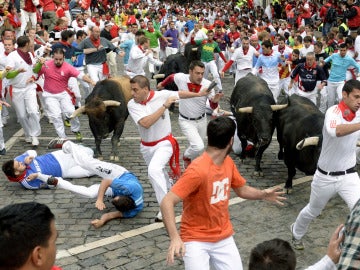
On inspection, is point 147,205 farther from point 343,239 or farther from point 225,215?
point 343,239

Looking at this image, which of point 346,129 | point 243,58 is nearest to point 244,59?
point 243,58

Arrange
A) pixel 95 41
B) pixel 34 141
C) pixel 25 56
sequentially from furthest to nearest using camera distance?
pixel 95 41 < pixel 34 141 < pixel 25 56

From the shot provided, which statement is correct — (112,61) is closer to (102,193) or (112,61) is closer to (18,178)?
(18,178)

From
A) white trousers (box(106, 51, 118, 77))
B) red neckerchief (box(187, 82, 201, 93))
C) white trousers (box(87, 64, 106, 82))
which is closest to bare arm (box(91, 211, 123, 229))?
red neckerchief (box(187, 82, 201, 93))

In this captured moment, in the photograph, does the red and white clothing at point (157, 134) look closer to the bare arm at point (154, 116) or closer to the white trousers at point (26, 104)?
the bare arm at point (154, 116)

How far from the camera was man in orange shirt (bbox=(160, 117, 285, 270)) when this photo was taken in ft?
14.8

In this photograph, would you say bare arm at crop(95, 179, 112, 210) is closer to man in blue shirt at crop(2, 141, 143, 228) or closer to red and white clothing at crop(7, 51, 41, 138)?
man in blue shirt at crop(2, 141, 143, 228)

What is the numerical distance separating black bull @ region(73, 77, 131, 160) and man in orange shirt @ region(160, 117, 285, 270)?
19.2 ft

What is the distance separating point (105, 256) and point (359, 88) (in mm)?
3917

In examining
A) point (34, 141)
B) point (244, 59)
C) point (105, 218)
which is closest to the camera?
point (105, 218)

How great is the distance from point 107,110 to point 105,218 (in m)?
3.46

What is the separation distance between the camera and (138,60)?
48.2 feet

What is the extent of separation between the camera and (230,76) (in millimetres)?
21109

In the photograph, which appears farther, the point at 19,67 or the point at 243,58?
the point at 243,58
